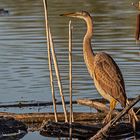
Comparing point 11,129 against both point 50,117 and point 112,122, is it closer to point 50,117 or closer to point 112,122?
point 50,117

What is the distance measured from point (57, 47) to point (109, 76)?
9.04 meters

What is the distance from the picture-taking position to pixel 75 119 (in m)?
12.5

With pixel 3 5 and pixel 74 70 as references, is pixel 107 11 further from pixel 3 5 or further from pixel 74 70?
pixel 74 70

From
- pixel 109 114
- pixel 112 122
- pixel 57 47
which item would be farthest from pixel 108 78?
pixel 57 47

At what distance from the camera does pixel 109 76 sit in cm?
1218

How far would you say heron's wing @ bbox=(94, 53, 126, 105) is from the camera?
1204cm

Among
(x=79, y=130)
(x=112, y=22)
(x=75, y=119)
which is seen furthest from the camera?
(x=112, y=22)

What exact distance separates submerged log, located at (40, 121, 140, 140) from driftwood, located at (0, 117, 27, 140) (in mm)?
448

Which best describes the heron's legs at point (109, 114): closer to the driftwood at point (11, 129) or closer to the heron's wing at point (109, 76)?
the heron's wing at point (109, 76)

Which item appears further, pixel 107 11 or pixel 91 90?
pixel 107 11

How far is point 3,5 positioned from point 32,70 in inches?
648

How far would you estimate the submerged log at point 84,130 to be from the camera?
38.5 ft

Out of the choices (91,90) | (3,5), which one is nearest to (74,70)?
(91,90)

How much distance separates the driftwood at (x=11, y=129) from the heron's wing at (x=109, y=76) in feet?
4.66
